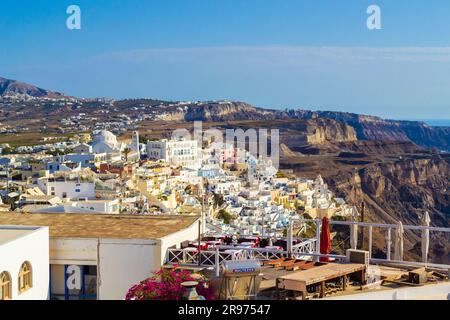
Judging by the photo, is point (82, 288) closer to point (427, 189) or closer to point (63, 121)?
point (427, 189)

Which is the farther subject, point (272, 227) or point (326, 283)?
point (272, 227)

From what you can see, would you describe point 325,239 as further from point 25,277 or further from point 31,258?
point 25,277

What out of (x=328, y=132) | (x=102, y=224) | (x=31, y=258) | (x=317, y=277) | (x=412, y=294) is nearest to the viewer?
(x=412, y=294)

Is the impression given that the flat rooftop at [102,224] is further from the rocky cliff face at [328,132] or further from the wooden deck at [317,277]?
the rocky cliff face at [328,132]

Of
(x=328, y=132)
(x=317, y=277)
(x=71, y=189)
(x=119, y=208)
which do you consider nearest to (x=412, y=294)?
(x=317, y=277)
